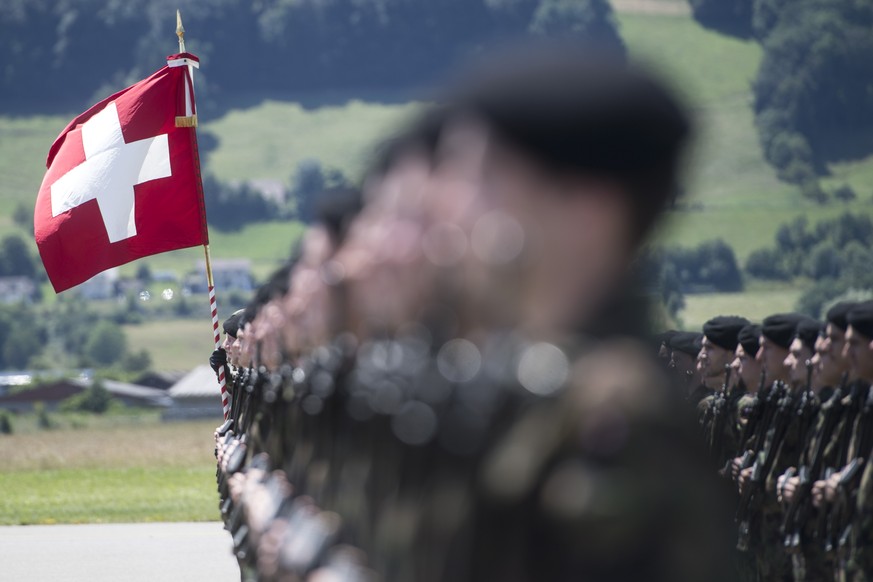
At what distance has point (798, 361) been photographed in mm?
6996

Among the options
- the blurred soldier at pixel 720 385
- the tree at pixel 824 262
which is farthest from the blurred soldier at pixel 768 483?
the tree at pixel 824 262

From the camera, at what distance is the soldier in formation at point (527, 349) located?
2.27 metres

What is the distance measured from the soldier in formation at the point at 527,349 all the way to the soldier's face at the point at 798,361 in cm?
433

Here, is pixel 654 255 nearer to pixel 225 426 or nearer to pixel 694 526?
pixel 694 526

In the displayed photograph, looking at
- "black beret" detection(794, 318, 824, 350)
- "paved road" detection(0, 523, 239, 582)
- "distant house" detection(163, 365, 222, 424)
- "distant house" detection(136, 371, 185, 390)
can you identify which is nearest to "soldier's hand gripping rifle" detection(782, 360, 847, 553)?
"black beret" detection(794, 318, 824, 350)

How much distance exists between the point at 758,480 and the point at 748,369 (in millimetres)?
795

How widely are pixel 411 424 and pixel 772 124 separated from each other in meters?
155

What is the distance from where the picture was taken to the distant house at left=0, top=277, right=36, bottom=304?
153250 mm

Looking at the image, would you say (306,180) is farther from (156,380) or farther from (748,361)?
(748,361)

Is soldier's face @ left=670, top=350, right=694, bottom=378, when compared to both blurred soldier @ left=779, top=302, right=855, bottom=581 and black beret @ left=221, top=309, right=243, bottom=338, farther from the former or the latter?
black beret @ left=221, top=309, right=243, bottom=338

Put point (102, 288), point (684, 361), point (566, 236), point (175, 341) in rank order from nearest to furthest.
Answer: point (566, 236)
point (684, 361)
point (175, 341)
point (102, 288)

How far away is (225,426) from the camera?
7.45 m

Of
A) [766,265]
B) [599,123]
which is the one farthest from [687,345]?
[766,265]

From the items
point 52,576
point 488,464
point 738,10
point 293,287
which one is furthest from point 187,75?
point 738,10
